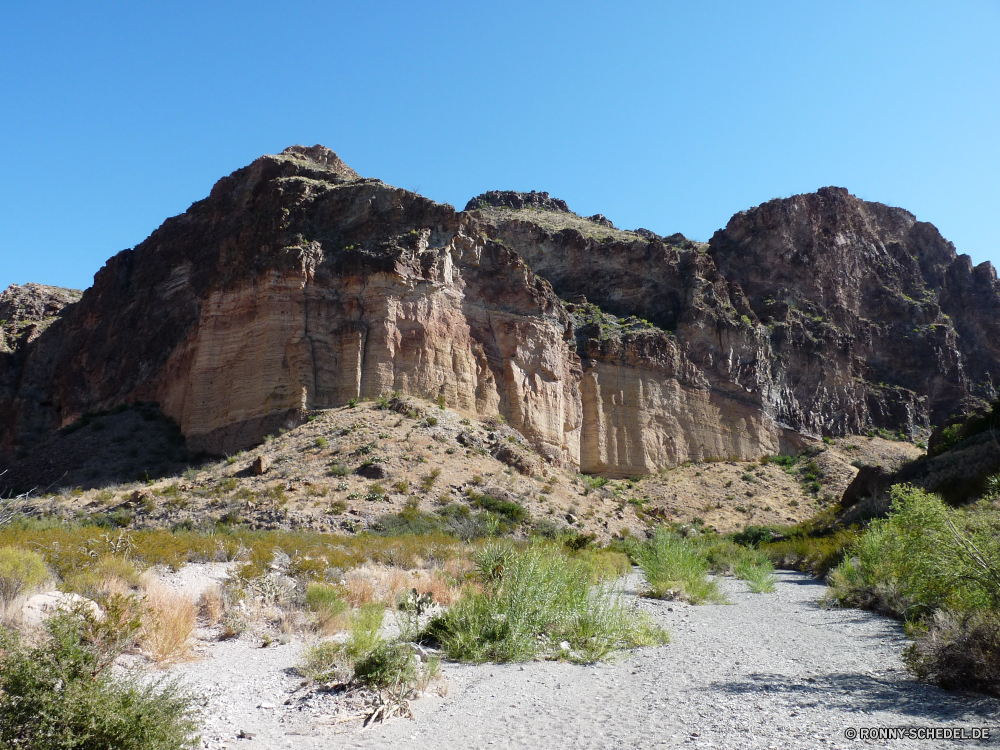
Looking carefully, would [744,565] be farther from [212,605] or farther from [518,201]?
[518,201]

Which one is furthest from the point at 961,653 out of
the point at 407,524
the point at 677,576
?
the point at 407,524

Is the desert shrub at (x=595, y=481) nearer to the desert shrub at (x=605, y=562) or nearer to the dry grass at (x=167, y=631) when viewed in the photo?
the desert shrub at (x=605, y=562)

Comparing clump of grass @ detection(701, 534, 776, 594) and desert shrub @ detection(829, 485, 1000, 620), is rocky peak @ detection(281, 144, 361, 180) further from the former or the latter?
desert shrub @ detection(829, 485, 1000, 620)

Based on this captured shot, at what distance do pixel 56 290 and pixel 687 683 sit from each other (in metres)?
71.1

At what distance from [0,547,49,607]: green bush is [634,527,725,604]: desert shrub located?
12687 mm

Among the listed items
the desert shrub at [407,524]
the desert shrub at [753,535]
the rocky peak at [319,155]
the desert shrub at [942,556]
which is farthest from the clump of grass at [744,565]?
the rocky peak at [319,155]

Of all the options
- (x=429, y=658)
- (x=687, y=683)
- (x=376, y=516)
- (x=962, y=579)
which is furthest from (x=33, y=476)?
(x=962, y=579)

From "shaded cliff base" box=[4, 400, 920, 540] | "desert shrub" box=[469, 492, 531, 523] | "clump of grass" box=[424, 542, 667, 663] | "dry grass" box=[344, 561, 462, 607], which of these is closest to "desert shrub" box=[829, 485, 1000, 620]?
"clump of grass" box=[424, 542, 667, 663]

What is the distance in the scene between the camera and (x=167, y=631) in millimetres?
8219

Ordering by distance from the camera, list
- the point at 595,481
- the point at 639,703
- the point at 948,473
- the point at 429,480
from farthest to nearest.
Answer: the point at 595,481 < the point at 429,480 < the point at 948,473 < the point at 639,703

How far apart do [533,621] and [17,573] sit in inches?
256

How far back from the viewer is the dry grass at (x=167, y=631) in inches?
313

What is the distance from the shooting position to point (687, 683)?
25.6 feet

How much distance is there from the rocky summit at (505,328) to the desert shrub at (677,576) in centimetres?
1901
